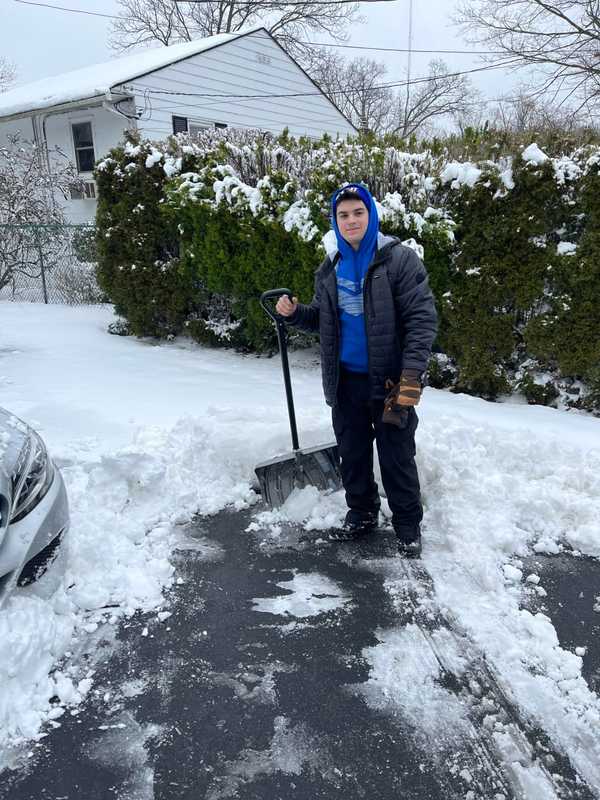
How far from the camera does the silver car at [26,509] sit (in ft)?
7.79

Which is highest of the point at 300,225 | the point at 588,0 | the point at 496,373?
the point at 588,0

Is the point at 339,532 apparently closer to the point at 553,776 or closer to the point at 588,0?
the point at 553,776

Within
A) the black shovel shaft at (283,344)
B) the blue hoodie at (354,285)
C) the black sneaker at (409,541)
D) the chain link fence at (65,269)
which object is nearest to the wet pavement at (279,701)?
the black sneaker at (409,541)

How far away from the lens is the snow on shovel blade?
3770 mm

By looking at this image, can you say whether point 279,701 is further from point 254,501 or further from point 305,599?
point 254,501

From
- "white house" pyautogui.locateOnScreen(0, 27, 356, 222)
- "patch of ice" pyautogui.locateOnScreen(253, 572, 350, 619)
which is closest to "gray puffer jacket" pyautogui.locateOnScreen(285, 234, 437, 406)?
"patch of ice" pyautogui.locateOnScreen(253, 572, 350, 619)

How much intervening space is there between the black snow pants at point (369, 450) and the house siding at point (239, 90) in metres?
14.0

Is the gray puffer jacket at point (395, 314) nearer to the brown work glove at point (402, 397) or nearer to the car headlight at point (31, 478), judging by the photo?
the brown work glove at point (402, 397)

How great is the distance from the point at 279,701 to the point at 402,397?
1.48 metres

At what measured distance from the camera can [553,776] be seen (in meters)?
1.97

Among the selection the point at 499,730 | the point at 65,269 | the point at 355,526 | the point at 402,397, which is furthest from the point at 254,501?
the point at 65,269

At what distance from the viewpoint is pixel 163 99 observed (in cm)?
1590

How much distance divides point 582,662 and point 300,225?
4.41 metres

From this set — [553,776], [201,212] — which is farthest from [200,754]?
[201,212]
